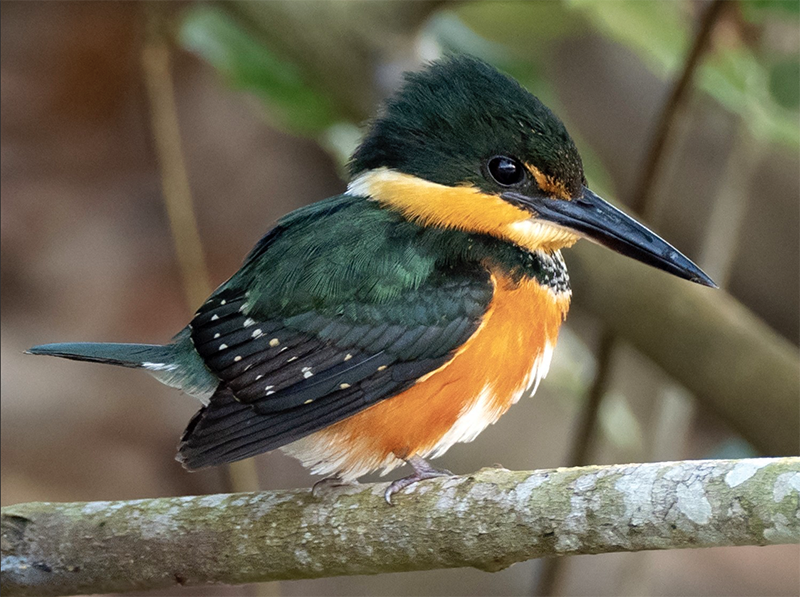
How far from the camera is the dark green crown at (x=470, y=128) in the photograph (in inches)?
88.8

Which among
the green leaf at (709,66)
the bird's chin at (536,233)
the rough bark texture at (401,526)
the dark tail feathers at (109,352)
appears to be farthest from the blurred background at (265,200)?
the rough bark texture at (401,526)

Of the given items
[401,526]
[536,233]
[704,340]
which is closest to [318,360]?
[401,526]

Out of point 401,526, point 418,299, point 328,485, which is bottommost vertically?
point 401,526

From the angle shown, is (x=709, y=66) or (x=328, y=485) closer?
(x=328, y=485)

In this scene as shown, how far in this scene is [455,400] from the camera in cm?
222

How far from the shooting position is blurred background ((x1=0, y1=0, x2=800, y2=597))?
3684 millimetres

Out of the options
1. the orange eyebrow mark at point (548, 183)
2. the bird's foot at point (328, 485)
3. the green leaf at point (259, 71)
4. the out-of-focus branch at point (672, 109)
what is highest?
the green leaf at point (259, 71)

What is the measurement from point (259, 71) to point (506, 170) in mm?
1365

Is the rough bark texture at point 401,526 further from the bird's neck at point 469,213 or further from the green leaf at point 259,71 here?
the green leaf at point 259,71

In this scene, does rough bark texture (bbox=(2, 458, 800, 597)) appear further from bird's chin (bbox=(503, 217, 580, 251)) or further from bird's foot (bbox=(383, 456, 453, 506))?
bird's chin (bbox=(503, 217, 580, 251))

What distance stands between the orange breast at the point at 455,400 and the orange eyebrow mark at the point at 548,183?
21 centimetres

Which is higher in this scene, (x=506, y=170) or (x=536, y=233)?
(x=506, y=170)

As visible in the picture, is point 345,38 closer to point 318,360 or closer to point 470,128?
point 470,128

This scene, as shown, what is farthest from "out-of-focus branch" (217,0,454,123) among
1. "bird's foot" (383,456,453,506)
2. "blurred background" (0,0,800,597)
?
"bird's foot" (383,456,453,506)
